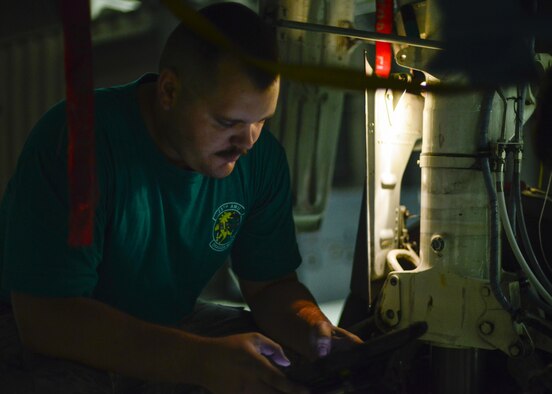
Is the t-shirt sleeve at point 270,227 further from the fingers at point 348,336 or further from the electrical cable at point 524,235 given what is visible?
the electrical cable at point 524,235

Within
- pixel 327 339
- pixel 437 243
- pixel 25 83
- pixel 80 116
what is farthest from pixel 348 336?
pixel 25 83

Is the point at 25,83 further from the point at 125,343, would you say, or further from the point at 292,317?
the point at 125,343

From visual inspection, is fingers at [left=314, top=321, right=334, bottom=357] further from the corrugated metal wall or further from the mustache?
the corrugated metal wall

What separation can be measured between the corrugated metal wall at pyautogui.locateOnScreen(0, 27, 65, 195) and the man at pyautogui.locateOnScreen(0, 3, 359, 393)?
2.43m

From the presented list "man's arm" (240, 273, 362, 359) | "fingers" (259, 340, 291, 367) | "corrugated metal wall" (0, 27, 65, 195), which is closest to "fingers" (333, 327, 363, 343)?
"man's arm" (240, 273, 362, 359)

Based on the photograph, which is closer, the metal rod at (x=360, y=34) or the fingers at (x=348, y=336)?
the fingers at (x=348, y=336)

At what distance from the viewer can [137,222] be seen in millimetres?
1339

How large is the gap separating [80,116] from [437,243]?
950mm

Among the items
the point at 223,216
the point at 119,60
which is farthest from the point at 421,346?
the point at 119,60

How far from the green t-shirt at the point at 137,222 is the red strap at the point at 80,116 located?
39 centimetres

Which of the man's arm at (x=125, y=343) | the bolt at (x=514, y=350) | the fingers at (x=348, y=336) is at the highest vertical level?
the man's arm at (x=125, y=343)

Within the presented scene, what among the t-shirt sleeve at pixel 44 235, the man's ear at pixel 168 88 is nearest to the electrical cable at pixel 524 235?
the man's ear at pixel 168 88

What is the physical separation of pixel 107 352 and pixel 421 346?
91 cm

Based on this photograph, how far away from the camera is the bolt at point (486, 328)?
141cm
